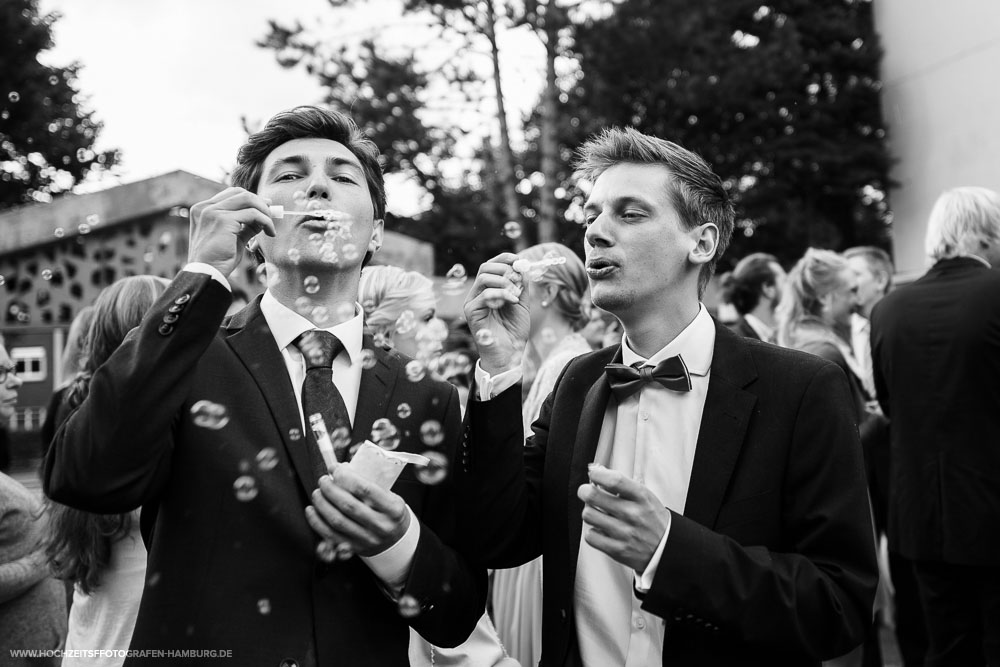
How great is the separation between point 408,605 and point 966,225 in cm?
373

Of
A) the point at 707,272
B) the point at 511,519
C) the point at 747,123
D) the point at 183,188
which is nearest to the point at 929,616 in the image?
the point at 707,272

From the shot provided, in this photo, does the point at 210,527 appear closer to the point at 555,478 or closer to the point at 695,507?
the point at 555,478

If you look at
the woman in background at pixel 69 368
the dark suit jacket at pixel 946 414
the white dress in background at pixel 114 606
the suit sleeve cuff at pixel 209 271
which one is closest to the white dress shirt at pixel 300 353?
the suit sleeve cuff at pixel 209 271

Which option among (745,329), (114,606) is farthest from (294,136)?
(745,329)

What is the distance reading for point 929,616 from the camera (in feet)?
14.1

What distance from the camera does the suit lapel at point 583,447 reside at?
227 centimetres

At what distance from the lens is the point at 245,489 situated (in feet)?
6.89

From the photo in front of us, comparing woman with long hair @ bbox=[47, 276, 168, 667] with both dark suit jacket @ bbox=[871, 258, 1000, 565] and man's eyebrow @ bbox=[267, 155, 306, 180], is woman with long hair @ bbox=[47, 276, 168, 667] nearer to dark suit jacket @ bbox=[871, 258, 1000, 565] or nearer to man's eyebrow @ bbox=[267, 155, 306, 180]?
man's eyebrow @ bbox=[267, 155, 306, 180]

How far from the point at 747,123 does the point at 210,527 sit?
2160cm

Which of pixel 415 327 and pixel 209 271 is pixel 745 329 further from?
pixel 209 271

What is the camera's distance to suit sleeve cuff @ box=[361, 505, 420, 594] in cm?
211

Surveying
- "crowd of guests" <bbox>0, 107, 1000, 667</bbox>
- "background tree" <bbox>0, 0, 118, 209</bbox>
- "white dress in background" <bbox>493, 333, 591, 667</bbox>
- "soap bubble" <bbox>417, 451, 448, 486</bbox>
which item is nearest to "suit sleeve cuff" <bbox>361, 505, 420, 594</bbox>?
"crowd of guests" <bbox>0, 107, 1000, 667</bbox>

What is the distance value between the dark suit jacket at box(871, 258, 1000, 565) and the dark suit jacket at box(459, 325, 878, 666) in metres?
2.36

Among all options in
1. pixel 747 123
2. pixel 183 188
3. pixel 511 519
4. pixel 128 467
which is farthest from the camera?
pixel 747 123
